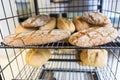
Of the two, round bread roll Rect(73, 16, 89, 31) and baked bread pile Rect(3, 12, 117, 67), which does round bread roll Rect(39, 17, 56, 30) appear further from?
round bread roll Rect(73, 16, 89, 31)

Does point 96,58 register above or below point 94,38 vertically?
below

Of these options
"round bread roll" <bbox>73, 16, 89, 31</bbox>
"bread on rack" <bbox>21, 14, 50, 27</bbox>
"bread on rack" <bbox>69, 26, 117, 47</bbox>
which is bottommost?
"bread on rack" <bbox>69, 26, 117, 47</bbox>

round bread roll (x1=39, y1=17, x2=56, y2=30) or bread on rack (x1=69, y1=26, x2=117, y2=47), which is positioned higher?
round bread roll (x1=39, y1=17, x2=56, y2=30)

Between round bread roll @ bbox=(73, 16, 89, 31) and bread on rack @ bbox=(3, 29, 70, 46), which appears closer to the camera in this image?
bread on rack @ bbox=(3, 29, 70, 46)

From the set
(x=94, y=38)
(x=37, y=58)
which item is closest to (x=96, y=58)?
(x=94, y=38)

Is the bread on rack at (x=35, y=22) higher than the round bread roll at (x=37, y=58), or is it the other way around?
the bread on rack at (x=35, y=22)

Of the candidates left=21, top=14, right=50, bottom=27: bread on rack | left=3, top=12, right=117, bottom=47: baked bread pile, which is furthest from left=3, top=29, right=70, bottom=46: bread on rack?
left=21, top=14, right=50, bottom=27: bread on rack

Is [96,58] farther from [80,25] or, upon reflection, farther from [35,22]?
[35,22]

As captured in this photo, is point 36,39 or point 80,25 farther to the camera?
point 80,25

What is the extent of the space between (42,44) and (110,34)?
26 centimetres

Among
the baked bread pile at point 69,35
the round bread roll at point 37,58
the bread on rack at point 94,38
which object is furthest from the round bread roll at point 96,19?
the round bread roll at point 37,58

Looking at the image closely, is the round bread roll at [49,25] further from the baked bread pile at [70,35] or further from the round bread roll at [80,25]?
the round bread roll at [80,25]

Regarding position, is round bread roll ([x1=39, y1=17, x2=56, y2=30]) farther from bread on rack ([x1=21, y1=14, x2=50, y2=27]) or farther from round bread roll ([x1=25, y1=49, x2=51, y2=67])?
round bread roll ([x1=25, y1=49, x2=51, y2=67])

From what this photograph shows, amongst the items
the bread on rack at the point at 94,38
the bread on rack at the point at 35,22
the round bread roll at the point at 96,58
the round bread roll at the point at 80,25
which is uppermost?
the bread on rack at the point at 35,22
